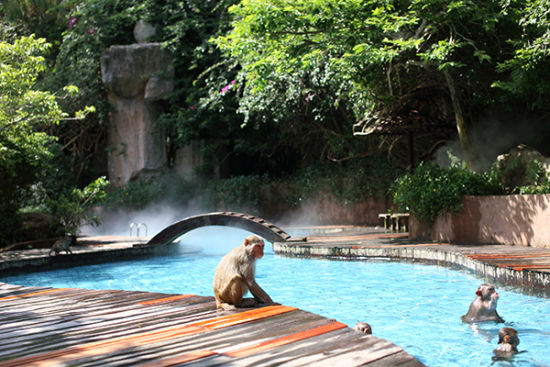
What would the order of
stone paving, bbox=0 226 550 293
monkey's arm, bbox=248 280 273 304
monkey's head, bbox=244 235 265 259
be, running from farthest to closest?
stone paving, bbox=0 226 550 293, monkey's arm, bbox=248 280 273 304, monkey's head, bbox=244 235 265 259

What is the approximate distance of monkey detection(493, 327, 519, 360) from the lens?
4.43m

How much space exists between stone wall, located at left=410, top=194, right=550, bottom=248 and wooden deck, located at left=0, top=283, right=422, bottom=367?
5.87 metres

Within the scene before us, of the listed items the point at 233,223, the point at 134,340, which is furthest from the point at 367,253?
the point at 134,340

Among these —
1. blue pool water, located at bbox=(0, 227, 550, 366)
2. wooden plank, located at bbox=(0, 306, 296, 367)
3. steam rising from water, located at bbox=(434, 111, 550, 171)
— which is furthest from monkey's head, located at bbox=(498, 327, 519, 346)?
steam rising from water, located at bbox=(434, 111, 550, 171)

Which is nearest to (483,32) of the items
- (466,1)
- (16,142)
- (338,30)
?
(466,1)

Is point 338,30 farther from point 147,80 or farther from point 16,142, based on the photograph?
point 147,80

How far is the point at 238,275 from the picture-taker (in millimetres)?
4438

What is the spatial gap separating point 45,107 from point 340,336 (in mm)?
9282

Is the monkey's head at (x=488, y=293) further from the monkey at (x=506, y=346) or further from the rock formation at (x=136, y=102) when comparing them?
the rock formation at (x=136, y=102)

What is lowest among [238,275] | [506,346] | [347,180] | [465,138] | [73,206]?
[506,346]

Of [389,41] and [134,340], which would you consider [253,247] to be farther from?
[389,41]

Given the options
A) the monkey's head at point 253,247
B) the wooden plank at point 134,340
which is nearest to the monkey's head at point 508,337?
the wooden plank at point 134,340

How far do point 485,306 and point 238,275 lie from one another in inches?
95.1

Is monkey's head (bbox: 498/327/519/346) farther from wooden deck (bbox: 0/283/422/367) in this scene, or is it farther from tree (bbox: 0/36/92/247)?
tree (bbox: 0/36/92/247)
